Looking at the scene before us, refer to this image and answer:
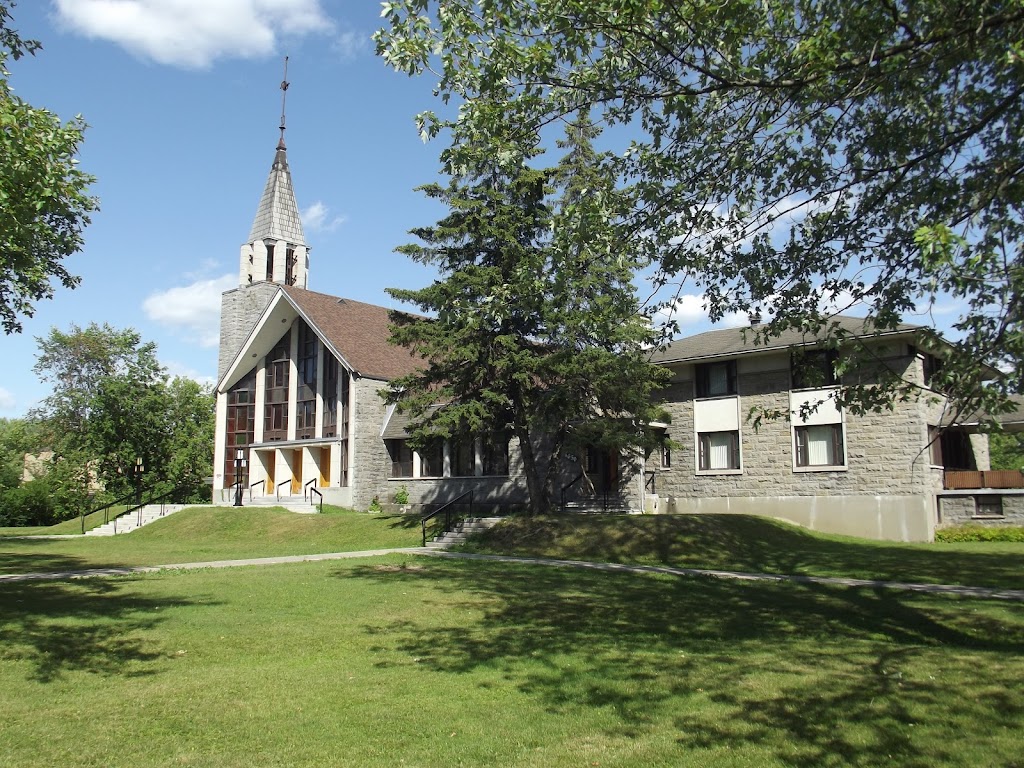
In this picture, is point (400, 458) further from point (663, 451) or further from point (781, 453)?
point (781, 453)

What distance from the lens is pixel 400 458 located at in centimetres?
3541

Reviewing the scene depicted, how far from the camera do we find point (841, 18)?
8.19 m

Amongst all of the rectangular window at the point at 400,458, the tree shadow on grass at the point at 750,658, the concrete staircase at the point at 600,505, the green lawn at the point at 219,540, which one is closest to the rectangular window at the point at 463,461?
the rectangular window at the point at 400,458

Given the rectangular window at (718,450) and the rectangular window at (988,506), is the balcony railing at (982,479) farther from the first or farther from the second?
the rectangular window at (718,450)

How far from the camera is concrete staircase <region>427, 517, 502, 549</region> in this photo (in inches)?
981

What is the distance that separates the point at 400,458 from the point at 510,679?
27652 mm

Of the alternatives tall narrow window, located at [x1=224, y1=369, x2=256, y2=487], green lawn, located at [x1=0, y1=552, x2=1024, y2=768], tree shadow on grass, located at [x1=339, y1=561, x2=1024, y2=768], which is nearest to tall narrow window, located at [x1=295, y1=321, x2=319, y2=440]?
tall narrow window, located at [x1=224, y1=369, x2=256, y2=487]

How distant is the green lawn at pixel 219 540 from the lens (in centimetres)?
2222

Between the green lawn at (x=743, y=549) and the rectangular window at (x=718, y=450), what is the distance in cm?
456

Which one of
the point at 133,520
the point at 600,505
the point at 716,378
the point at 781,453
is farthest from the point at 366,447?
the point at 781,453

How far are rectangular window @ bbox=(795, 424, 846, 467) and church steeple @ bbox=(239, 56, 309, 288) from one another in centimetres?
2880

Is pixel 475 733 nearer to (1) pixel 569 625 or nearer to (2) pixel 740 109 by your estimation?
(1) pixel 569 625

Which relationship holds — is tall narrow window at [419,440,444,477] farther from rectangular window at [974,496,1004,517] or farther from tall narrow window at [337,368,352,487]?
rectangular window at [974,496,1004,517]

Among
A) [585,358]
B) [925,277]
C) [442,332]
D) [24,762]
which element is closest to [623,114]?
[925,277]
